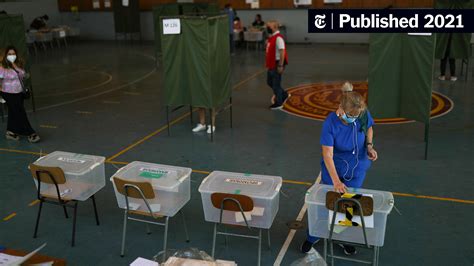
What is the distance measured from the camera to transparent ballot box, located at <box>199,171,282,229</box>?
467cm

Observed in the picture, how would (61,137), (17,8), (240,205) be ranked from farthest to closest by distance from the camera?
A: (17,8), (61,137), (240,205)

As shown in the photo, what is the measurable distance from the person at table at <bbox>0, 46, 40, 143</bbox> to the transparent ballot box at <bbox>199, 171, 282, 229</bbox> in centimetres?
537

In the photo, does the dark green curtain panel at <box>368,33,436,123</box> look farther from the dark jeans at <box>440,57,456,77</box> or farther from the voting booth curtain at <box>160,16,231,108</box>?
the dark jeans at <box>440,57,456,77</box>

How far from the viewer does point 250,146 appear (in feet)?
28.5

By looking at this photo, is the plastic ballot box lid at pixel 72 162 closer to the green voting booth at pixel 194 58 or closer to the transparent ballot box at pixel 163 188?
the transparent ballot box at pixel 163 188

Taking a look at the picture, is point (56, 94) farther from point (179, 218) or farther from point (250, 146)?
point (179, 218)

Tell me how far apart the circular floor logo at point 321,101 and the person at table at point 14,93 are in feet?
17.7

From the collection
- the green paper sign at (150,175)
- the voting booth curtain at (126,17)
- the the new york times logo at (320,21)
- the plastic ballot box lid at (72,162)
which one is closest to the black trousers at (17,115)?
the plastic ballot box lid at (72,162)

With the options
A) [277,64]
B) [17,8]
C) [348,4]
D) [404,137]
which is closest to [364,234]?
[404,137]

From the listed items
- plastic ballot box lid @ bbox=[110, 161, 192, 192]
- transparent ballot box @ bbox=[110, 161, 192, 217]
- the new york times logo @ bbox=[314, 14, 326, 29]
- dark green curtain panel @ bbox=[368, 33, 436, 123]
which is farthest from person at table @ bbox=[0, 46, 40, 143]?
the new york times logo @ bbox=[314, 14, 326, 29]

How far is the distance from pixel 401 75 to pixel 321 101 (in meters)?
3.69

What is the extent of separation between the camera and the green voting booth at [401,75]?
24.5ft

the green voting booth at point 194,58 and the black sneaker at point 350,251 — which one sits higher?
the green voting booth at point 194,58

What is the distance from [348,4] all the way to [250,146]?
533 inches
